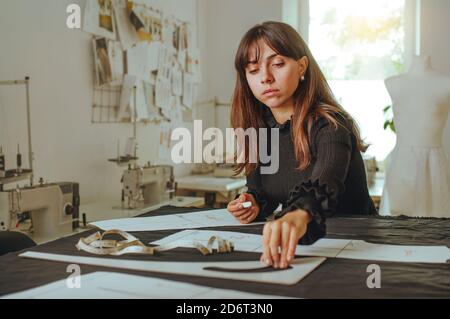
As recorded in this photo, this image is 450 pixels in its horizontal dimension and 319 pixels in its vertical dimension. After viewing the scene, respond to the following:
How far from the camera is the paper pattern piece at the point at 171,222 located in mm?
1152

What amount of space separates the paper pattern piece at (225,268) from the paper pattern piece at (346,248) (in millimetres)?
74

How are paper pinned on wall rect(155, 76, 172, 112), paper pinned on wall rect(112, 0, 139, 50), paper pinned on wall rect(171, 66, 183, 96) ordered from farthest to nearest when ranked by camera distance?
paper pinned on wall rect(171, 66, 183, 96) → paper pinned on wall rect(155, 76, 172, 112) → paper pinned on wall rect(112, 0, 139, 50)

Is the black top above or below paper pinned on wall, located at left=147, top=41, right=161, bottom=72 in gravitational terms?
below

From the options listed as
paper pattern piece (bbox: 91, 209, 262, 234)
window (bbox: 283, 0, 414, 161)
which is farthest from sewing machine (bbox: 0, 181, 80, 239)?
window (bbox: 283, 0, 414, 161)

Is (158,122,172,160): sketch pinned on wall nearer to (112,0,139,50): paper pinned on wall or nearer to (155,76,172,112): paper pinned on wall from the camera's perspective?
(155,76,172,112): paper pinned on wall

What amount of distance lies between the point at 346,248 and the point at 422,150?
69.4 inches

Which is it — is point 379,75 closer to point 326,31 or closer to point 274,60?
point 326,31

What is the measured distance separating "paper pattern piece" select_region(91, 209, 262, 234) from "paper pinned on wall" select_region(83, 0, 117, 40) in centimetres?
143

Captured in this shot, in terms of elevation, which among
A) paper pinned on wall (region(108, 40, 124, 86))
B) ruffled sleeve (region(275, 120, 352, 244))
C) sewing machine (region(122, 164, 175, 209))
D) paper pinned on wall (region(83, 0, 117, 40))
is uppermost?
paper pinned on wall (region(83, 0, 117, 40))

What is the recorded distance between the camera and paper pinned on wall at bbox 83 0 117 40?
2.37 m

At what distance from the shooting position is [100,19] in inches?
97.1

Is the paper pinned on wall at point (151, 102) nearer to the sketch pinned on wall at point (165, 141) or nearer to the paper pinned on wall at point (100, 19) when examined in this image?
the sketch pinned on wall at point (165, 141)

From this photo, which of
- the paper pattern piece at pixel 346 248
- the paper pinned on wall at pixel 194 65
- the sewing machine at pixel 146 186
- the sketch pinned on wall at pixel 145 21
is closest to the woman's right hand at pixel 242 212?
the paper pattern piece at pixel 346 248
